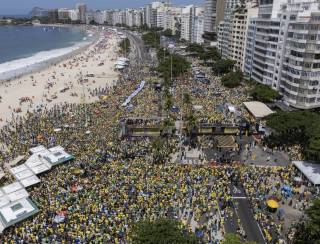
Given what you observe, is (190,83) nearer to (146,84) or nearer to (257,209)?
(146,84)

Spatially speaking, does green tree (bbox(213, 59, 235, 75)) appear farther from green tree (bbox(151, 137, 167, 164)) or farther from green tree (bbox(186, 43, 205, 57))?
green tree (bbox(151, 137, 167, 164))

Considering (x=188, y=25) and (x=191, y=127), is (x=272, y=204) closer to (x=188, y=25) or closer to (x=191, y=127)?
(x=191, y=127)

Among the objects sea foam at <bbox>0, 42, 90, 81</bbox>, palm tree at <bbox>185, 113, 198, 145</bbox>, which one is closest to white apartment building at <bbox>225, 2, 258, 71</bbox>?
palm tree at <bbox>185, 113, 198, 145</bbox>

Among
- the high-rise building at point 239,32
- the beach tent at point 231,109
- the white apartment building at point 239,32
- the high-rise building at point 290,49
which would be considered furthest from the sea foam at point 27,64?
the high-rise building at point 290,49

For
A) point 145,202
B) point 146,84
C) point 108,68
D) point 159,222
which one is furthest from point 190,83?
point 159,222

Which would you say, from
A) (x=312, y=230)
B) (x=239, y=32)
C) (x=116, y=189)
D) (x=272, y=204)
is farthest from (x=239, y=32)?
(x=312, y=230)

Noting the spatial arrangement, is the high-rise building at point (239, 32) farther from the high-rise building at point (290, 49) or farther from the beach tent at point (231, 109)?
the beach tent at point (231, 109)

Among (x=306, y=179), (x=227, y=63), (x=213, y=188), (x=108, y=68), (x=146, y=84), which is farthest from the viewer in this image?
(x=108, y=68)
